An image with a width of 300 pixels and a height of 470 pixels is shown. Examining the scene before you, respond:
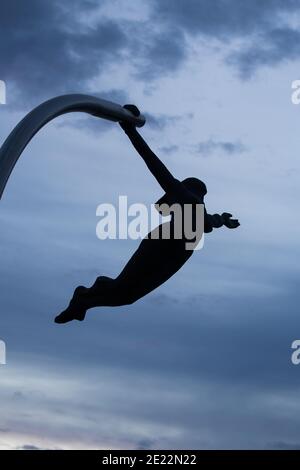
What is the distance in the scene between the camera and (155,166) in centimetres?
1391

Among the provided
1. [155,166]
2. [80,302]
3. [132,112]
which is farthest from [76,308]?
[132,112]

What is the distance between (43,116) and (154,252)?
10.5 feet

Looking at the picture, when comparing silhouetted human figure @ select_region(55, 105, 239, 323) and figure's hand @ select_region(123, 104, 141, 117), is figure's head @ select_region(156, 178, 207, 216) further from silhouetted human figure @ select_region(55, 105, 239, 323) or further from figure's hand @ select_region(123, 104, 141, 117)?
figure's hand @ select_region(123, 104, 141, 117)

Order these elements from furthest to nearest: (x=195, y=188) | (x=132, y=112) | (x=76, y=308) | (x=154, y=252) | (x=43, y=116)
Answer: (x=76, y=308) < (x=195, y=188) < (x=132, y=112) < (x=154, y=252) < (x=43, y=116)

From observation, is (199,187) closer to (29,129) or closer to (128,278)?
(128,278)

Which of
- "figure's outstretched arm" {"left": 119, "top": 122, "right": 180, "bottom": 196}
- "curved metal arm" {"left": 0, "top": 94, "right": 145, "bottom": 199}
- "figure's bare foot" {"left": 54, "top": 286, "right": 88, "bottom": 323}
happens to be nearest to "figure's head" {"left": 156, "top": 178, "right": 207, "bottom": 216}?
"figure's outstretched arm" {"left": 119, "top": 122, "right": 180, "bottom": 196}

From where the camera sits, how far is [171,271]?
14.1 m

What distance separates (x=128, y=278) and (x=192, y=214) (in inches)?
54.5

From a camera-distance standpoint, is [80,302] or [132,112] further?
[80,302]

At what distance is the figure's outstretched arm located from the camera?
1391 cm

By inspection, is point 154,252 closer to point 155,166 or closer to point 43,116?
point 155,166

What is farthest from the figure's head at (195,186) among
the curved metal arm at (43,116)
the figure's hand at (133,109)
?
the curved metal arm at (43,116)

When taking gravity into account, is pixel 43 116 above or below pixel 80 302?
above
